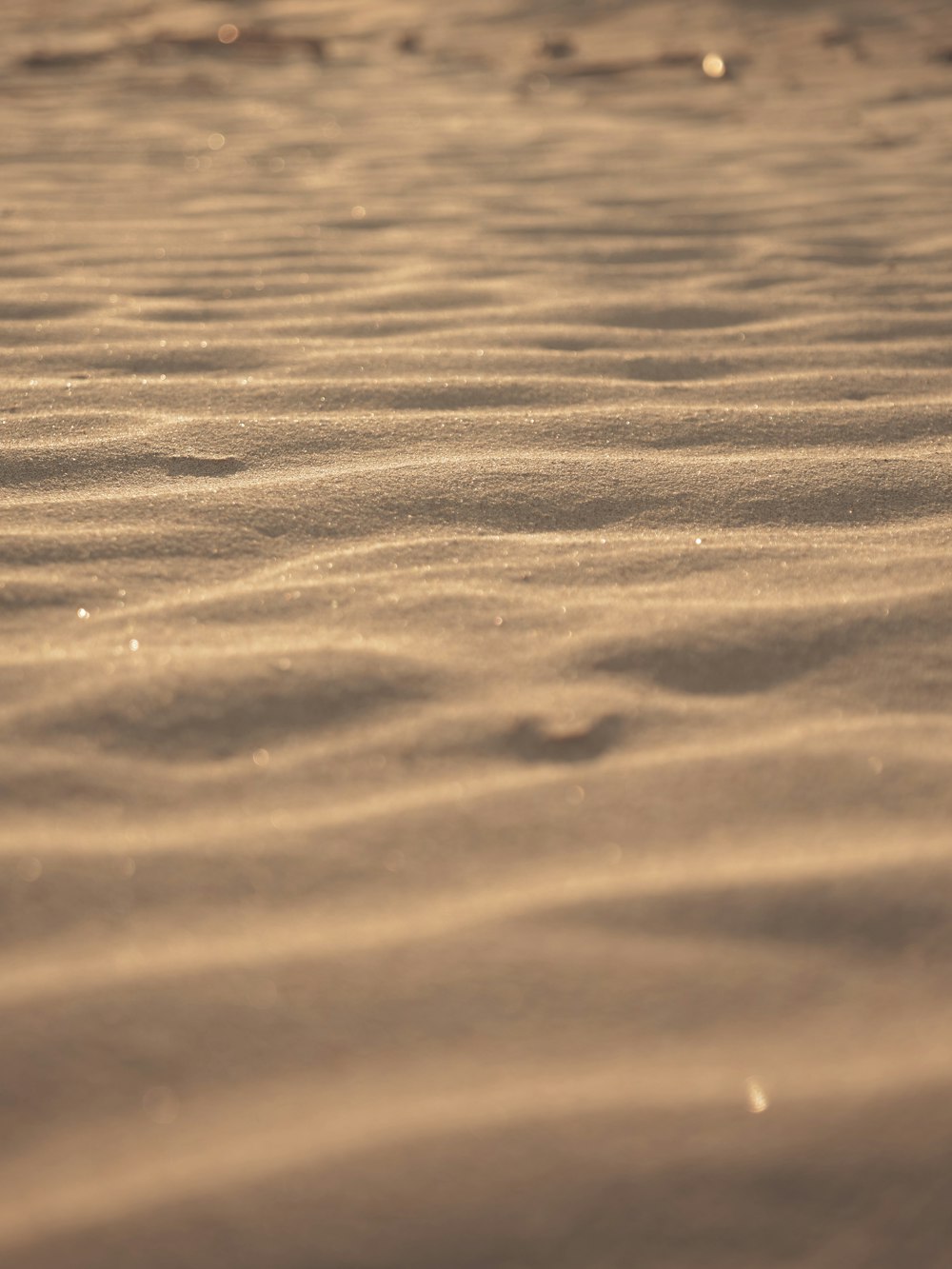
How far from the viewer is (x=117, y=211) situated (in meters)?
3.26

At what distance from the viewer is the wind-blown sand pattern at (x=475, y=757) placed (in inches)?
34.7

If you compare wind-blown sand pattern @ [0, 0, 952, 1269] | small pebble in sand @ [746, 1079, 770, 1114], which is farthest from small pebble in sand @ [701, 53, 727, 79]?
small pebble in sand @ [746, 1079, 770, 1114]

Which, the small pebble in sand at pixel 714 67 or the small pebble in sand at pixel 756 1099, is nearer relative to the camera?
the small pebble in sand at pixel 756 1099

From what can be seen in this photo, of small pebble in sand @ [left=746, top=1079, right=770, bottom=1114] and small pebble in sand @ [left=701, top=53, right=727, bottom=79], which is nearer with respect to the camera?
small pebble in sand @ [left=746, top=1079, right=770, bottom=1114]

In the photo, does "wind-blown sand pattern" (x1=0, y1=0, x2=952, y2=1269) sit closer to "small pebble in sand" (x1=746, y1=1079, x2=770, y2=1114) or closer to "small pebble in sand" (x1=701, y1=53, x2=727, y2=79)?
"small pebble in sand" (x1=746, y1=1079, x2=770, y2=1114)

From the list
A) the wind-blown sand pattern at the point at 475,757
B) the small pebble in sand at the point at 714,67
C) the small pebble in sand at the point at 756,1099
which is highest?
the small pebble in sand at the point at 714,67

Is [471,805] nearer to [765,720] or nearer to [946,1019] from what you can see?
[765,720]

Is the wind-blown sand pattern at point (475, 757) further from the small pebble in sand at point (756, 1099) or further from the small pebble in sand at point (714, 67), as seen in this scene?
the small pebble in sand at point (714, 67)

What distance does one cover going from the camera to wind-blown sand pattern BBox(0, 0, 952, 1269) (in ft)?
2.89

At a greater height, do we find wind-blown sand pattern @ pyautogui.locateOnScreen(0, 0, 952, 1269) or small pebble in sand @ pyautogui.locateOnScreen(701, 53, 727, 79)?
small pebble in sand @ pyautogui.locateOnScreen(701, 53, 727, 79)

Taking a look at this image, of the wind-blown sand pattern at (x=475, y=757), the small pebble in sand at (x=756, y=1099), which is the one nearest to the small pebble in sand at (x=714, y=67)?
the wind-blown sand pattern at (x=475, y=757)

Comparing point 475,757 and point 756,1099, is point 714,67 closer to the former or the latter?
point 475,757

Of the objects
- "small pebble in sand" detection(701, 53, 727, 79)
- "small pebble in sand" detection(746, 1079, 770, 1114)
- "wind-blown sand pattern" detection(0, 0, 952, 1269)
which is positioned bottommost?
"small pebble in sand" detection(746, 1079, 770, 1114)

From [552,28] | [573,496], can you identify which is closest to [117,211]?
[573,496]
